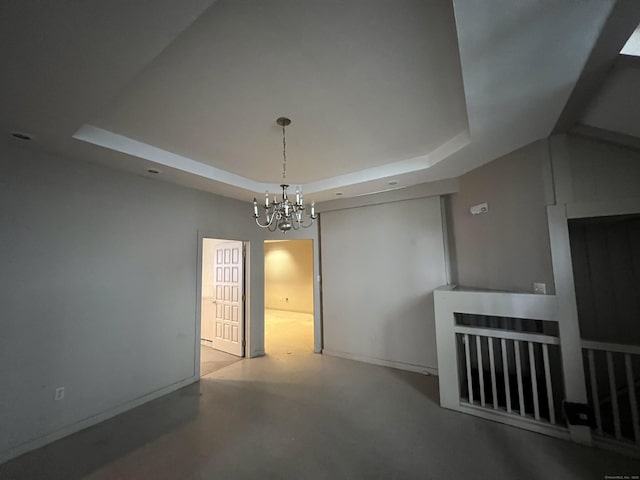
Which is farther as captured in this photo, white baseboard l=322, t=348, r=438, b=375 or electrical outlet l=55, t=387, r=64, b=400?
white baseboard l=322, t=348, r=438, b=375

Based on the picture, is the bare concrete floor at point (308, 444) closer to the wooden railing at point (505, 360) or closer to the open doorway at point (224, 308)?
the wooden railing at point (505, 360)

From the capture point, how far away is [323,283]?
15.3ft

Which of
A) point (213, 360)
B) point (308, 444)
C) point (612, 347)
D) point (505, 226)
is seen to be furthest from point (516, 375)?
point (213, 360)

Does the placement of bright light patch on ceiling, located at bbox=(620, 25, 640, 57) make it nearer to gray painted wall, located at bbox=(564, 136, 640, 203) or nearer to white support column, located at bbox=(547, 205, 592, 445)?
gray painted wall, located at bbox=(564, 136, 640, 203)

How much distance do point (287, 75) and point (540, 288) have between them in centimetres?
292

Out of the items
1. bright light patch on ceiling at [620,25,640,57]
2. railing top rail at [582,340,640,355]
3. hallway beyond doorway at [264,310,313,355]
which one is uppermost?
bright light patch on ceiling at [620,25,640,57]

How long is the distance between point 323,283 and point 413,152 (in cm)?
267

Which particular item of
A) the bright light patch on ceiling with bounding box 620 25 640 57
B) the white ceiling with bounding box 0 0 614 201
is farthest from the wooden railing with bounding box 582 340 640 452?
the bright light patch on ceiling with bounding box 620 25 640 57

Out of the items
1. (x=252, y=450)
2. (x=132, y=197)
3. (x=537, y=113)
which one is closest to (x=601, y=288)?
(x=537, y=113)

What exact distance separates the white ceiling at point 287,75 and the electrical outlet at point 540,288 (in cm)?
139

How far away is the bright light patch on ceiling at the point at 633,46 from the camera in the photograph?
4.63 ft

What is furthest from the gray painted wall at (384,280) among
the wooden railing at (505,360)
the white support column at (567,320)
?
the white support column at (567,320)

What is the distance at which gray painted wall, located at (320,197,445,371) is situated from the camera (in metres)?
3.72

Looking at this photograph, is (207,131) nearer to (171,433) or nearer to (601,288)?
A: (171,433)
